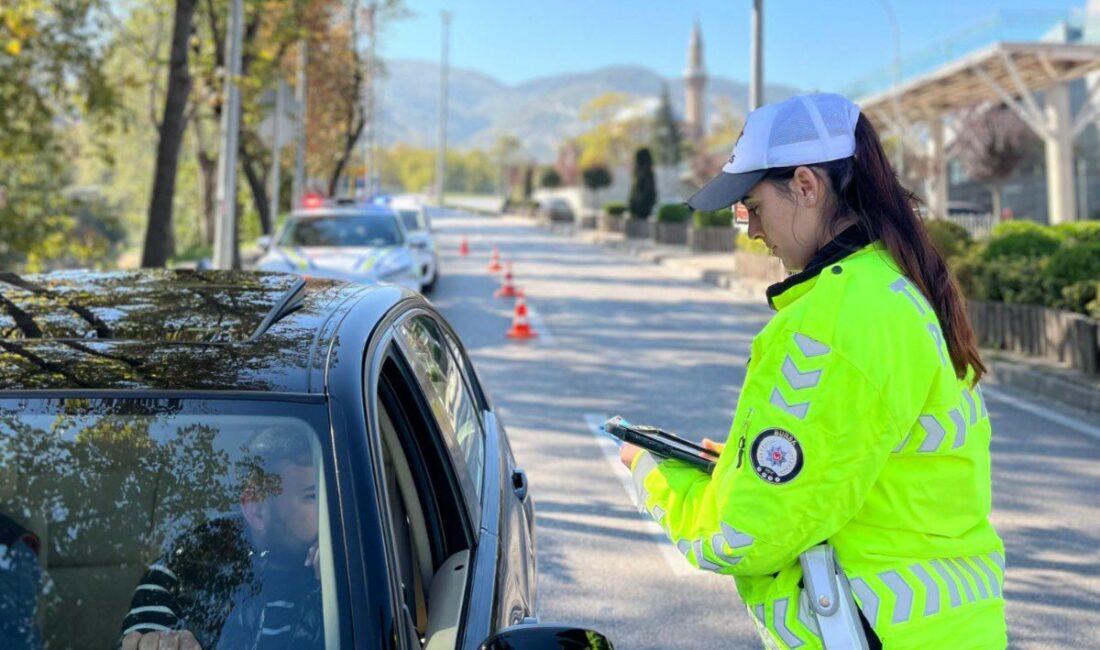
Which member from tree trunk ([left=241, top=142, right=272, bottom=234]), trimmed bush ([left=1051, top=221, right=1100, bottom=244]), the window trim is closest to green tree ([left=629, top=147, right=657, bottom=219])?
tree trunk ([left=241, top=142, right=272, bottom=234])

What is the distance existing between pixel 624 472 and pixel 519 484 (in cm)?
411

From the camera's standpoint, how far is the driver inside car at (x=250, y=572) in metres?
2.09

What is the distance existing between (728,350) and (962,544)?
11.8 metres

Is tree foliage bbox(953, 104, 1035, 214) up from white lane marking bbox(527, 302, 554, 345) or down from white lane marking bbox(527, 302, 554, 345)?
up

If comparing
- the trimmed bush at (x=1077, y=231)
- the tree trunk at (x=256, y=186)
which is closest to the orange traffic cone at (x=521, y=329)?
the trimmed bush at (x=1077, y=231)

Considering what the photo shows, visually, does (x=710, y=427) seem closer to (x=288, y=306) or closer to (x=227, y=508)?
(x=288, y=306)

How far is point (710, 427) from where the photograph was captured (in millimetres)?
8945

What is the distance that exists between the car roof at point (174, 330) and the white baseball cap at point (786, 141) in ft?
2.81

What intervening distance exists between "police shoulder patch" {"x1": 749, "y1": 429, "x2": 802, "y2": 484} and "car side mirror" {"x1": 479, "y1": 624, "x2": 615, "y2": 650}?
1.53 feet

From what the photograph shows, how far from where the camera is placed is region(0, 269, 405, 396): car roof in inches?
89.8

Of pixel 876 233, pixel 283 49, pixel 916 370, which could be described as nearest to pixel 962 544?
pixel 916 370

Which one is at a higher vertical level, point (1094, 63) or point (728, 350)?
point (1094, 63)

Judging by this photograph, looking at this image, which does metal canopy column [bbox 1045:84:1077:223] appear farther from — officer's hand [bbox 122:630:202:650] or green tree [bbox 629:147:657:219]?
officer's hand [bbox 122:630:202:650]

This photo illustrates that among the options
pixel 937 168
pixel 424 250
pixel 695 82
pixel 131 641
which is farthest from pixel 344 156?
pixel 695 82
